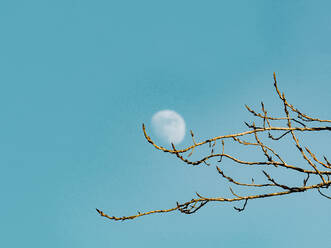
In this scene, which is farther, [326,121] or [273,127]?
[326,121]

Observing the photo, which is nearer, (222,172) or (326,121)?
(326,121)

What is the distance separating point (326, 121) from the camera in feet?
12.6

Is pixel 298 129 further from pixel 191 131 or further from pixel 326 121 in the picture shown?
pixel 191 131

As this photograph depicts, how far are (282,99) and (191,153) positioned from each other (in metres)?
1.02

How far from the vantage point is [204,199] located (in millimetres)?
3857

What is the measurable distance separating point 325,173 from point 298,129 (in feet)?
1.59

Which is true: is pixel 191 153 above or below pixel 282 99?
below

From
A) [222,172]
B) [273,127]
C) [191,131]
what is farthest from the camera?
[222,172]

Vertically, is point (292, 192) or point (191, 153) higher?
point (191, 153)

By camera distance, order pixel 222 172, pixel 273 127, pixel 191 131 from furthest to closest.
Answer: pixel 222 172, pixel 191 131, pixel 273 127

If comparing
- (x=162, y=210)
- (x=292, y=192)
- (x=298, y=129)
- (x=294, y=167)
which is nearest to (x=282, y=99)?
(x=298, y=129)

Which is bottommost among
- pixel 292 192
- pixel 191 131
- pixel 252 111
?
pixel 292 192

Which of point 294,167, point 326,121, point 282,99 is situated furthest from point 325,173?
point 282,99

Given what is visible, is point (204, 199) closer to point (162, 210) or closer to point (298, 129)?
point (162, 210)
